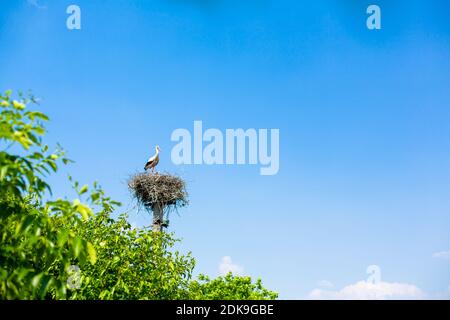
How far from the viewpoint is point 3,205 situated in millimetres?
4992

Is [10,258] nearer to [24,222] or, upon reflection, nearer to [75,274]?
[24,222]

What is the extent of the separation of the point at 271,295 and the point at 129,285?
382 cm

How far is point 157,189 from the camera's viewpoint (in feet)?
66.8

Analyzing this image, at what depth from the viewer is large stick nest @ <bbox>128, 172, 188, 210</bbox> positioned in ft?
66.8

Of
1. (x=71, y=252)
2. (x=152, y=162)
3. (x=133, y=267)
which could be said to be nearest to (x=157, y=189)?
(x=152, y=162)

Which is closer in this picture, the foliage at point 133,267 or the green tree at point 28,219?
the green tree at point 28,219

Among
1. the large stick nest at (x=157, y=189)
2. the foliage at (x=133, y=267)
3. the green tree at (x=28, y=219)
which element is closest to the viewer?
the green tree at (x=28, y=219)

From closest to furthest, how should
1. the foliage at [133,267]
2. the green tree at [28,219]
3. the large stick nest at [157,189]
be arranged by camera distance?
the green tree at [28,219]
the foliage at [133,267]
the large stick nest at [157,189]

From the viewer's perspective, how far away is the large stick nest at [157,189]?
802 inches

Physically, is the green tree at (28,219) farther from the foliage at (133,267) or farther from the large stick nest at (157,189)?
the large stick nest at (157,189)

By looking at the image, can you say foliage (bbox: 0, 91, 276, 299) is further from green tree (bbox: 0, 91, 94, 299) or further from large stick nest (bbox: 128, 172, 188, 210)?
large stick nest (bbox: 128, 172, 188, 210)

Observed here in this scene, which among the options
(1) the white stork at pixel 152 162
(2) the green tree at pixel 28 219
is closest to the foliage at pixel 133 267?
(2) the green tree at pixel 28 219

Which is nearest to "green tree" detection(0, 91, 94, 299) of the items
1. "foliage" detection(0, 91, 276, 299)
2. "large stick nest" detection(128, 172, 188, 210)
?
"foliage" detection(0, 91, 276, 299)
